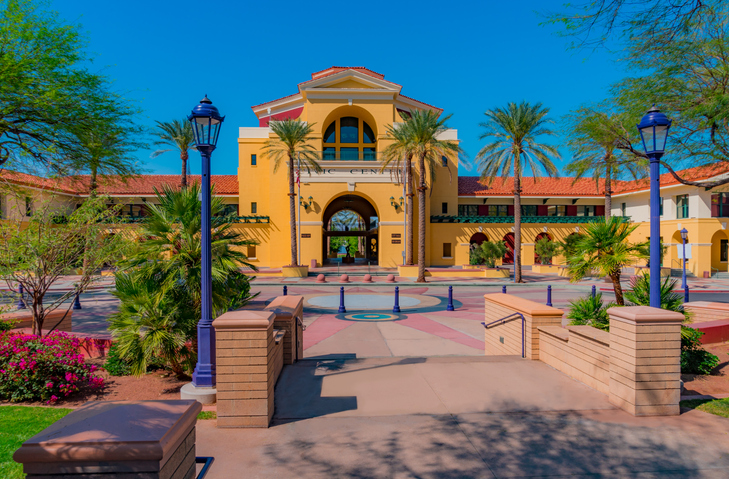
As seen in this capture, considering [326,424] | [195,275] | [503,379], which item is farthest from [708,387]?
[195,275]

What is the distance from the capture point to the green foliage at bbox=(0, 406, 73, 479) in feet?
13.4

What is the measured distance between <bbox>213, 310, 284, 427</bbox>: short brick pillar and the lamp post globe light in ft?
20.3

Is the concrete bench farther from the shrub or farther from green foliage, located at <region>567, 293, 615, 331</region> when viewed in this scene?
the shrub

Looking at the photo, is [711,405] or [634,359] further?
[711,405]

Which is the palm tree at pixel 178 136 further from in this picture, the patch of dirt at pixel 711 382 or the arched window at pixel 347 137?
the patch of dirt at pixel 711 382

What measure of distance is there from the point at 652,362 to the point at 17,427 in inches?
326

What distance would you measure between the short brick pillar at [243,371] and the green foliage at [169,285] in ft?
7.19

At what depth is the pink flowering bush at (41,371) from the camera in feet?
20.1

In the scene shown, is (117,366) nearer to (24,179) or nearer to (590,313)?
(590,313)

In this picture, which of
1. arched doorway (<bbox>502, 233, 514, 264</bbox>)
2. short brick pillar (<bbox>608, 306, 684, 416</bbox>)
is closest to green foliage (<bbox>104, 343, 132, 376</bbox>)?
short brick pillar (<bbox>608, 306, 684, 416</bbox>)

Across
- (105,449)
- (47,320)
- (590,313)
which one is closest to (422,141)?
(590,313)

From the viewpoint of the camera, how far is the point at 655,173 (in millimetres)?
6840

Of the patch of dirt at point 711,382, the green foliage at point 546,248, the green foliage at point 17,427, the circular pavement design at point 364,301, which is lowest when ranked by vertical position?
the circular pavement design at point 364,301

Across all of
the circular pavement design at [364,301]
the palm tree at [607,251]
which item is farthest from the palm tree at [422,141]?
the palm tree at [607,251]
